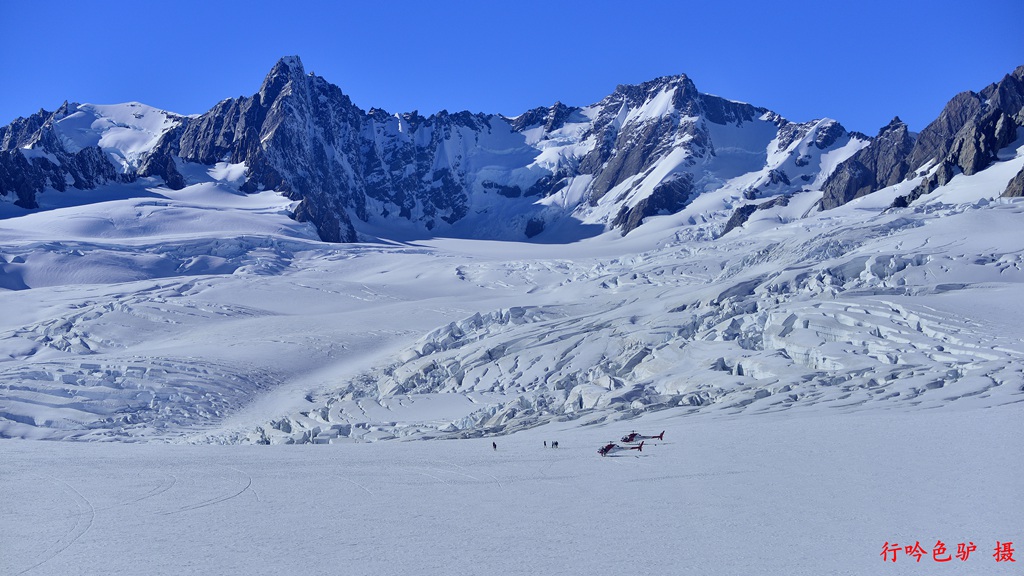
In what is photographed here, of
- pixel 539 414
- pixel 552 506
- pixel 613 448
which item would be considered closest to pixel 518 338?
pixel 539 414

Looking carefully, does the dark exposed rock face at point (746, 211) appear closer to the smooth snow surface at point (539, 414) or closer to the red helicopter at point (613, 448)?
the smooth snow surface at point (539, 414)

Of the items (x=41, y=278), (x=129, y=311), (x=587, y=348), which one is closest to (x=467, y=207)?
(x=41, y=278)

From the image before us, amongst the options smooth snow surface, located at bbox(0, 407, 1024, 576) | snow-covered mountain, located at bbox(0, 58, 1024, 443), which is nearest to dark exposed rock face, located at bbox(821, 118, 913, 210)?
snow-covered mountain, located at bbox(0, 58, 1024, 443)

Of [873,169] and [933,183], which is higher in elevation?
[873,169]

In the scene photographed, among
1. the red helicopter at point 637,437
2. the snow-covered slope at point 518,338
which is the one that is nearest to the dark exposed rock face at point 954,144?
the snow-covered slope at point 518,338

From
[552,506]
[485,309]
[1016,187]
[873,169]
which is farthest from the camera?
[873,169]

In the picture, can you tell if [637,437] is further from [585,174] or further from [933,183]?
[585,174]

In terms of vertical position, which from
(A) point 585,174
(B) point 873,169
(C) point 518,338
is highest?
(A) point 585,174
